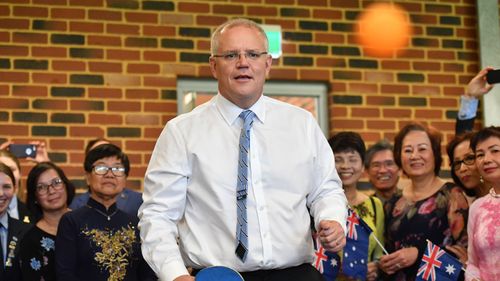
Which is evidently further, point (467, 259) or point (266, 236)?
point (467, 259)

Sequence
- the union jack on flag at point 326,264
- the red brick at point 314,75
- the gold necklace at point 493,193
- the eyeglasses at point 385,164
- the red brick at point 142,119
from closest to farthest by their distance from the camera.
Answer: the gold necklace at point 493,193
the union jack on flag at point 326,264
the eyeglasses at point 385,164
the red brick at point 142,119
the red brick at point 314,75

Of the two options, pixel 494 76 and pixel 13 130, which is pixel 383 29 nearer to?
pixel 494 76

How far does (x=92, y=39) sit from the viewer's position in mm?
5328

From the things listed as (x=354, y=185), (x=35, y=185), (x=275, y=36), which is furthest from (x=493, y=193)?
(x=35, y=185)

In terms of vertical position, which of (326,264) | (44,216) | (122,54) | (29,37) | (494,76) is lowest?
(326,264)

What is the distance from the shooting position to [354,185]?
445cm

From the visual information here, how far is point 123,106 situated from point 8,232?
133 centimetres

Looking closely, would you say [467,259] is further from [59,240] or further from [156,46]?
[156,46]

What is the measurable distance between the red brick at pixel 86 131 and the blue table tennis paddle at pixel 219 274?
294 centimetres

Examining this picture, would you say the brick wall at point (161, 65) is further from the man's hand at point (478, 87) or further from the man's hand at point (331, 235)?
the man's hand at point (331, 235)

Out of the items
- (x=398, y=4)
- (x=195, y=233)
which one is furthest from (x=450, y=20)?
(x=195, y=233)

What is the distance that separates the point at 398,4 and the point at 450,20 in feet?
1.39

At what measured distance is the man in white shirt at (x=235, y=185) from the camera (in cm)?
270

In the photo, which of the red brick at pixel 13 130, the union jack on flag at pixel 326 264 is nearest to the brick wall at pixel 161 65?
the red brick at pixel 13 130
